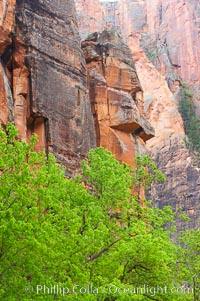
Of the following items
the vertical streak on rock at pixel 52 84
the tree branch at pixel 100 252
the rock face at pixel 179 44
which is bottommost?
the tree branch at pixel 100 252

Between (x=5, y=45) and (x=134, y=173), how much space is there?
33.3 feet

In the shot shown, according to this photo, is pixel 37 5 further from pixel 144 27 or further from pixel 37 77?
pixel 144 27

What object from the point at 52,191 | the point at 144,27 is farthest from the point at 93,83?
the point at 144,27

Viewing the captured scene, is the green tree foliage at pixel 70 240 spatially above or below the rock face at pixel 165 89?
below

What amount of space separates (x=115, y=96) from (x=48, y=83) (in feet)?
26.4

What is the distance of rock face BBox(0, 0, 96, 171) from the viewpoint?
95.6 feet

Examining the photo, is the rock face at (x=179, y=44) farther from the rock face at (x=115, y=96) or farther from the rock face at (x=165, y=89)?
the rock face at (x=115, y=96)

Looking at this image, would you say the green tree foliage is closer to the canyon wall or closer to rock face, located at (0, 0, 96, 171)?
the canyon wall

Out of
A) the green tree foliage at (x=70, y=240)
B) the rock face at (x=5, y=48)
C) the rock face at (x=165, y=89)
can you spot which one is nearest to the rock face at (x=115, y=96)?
the rock face at (x=165, y=89)

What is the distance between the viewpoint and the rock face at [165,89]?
6056 cm

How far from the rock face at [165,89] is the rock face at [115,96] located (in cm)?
291

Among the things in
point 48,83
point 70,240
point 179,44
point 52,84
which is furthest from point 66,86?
point 179,44

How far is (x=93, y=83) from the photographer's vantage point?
3675 centimetres

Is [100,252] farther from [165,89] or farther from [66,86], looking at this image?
[165,89]
